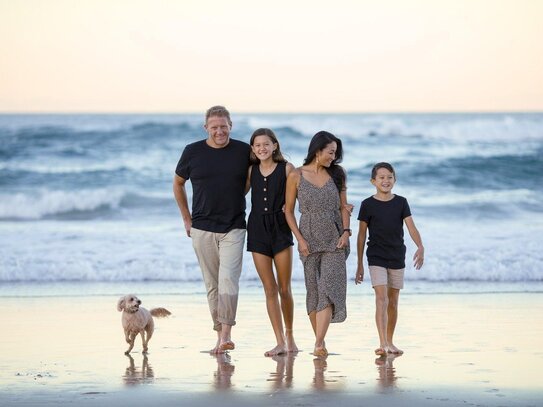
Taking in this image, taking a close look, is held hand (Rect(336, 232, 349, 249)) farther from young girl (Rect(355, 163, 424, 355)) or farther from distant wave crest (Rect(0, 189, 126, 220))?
distant wave crest (Rect(0, 189, 126, 220))

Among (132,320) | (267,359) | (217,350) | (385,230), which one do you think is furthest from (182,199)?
(385,230)

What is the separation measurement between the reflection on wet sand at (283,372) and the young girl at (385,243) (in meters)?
0.74

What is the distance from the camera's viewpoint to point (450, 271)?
13016 mm

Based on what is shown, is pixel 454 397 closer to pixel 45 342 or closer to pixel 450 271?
pixel 45 342

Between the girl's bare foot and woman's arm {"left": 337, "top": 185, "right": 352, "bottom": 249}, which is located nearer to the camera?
woman's arm {"left": 337, "top": 185, "right": 352, "bottom": 249}

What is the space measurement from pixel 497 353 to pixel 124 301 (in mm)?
2738

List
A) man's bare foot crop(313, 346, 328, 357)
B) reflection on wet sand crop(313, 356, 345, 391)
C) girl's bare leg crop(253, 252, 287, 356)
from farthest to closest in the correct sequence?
girl's bare leg crop(253, 252, 287, 356), man's bare foot crop(313, 346, 328, 357), reflection on wet sand crop(313, 356, 345, 391)

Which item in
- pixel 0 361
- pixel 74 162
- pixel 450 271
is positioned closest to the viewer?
pixel 0 361

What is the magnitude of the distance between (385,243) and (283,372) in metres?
1.41

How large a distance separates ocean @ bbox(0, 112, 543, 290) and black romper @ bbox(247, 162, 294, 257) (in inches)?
193

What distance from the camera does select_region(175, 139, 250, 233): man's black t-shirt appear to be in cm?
755

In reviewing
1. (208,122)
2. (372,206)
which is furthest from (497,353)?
(208,122)

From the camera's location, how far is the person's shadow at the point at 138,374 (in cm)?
639

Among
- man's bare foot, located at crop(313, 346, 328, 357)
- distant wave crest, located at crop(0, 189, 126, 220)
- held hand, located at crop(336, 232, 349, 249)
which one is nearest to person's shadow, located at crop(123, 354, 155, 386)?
man's bare foot, located at crop(313, 346, 328, 357)
